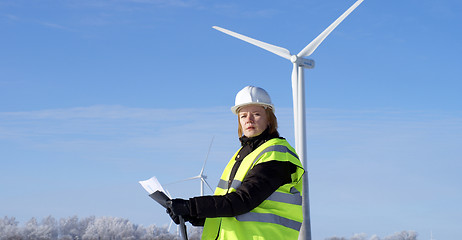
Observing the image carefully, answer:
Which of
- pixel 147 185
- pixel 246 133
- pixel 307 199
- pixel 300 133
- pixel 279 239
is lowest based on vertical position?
pixel 279 239

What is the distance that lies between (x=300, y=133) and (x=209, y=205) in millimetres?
22574

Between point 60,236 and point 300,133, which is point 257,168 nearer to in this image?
point 300,133

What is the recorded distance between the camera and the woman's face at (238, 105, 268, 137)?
5777 millimetres

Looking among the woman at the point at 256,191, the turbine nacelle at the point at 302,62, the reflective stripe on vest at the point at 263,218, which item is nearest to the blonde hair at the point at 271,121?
the woman at the point at 256,191

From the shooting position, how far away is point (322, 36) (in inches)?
1122

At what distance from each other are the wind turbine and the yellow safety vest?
1994cm

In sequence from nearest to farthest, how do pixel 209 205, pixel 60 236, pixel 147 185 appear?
pixel 209 205 < pixel 147 185 < pixel 60 236

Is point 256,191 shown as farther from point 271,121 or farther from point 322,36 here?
point 322,36

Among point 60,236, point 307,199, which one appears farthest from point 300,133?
point 60,236

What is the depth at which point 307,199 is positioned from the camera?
26.2m

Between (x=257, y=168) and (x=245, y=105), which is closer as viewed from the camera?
(x=257, y=168)

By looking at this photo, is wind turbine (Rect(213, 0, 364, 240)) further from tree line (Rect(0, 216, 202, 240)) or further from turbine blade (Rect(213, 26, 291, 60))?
tree line (Rect(0, 216, 202, 240))

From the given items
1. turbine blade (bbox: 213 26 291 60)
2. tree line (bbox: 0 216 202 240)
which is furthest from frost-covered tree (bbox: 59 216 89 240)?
turbine blade (bbox: 213 26 291 60)

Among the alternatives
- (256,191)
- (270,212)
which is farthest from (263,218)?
(256,191)
